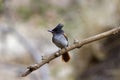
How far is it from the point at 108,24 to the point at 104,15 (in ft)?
0.59

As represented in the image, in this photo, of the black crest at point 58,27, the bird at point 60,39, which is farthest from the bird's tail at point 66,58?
the black crest at point 58,27

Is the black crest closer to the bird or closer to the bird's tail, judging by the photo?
the bird

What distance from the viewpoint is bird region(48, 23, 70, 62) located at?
5.29 feet

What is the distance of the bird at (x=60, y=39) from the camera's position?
161 cm

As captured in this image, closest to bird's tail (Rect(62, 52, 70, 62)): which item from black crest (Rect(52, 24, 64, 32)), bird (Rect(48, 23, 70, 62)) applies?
bird (Rect(48, 23, 70, 62))

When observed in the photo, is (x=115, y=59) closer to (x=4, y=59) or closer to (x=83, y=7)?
(x=83, y=7)

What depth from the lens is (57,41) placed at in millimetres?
1699

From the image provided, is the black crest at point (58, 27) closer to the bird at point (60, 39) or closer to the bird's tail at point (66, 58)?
the bird at point (60, 39)

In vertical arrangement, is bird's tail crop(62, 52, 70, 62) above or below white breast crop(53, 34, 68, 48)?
below

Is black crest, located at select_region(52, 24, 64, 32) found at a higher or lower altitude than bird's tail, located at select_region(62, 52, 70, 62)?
higher

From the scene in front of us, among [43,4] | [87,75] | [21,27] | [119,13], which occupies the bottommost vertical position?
[87,75]

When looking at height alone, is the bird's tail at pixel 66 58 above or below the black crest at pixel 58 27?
below

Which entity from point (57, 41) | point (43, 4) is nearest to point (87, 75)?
point (43, 4)

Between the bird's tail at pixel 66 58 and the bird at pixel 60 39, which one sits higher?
the bird at pixel 60 39
